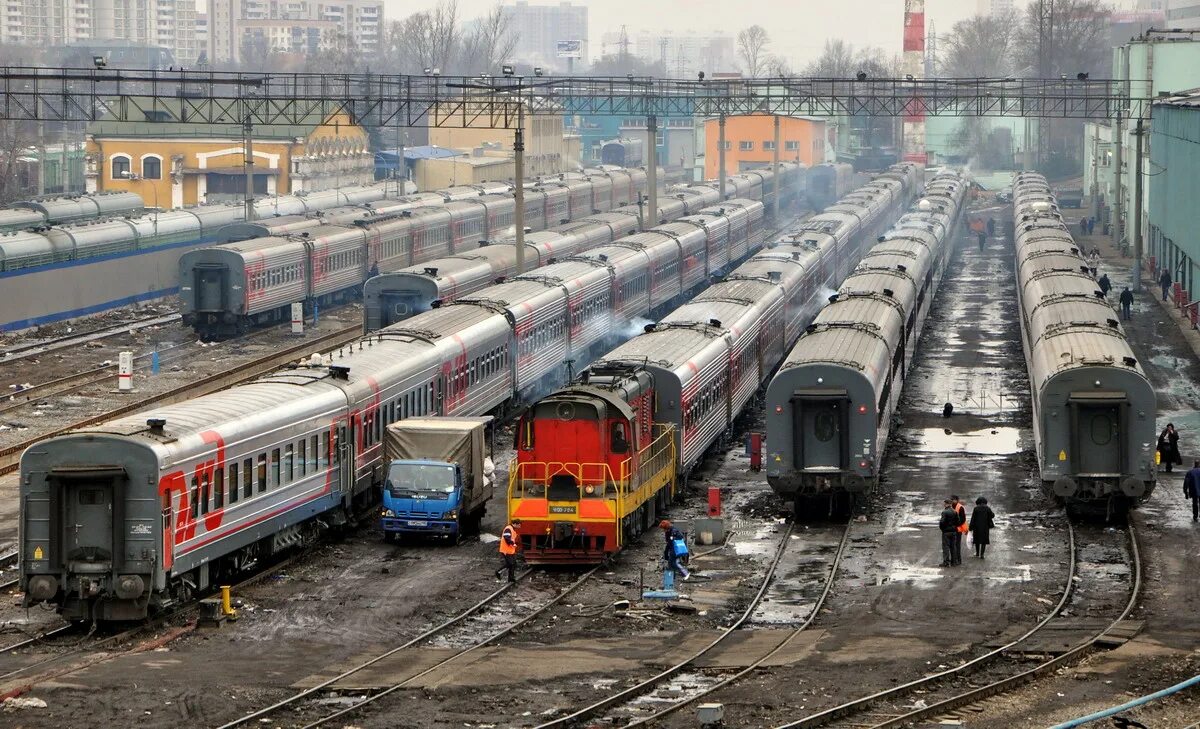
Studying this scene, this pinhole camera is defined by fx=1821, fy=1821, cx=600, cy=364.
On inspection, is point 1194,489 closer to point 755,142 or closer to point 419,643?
point 419,643

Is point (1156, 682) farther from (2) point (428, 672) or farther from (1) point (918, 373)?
(1) point (918, 373)

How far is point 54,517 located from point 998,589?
13.6 metres

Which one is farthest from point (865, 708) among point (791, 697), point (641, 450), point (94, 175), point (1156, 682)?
point (94, 175)

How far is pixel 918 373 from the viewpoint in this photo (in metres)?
52.6

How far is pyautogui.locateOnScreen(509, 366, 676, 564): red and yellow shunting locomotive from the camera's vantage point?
2834 centimetres

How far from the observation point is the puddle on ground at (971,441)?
40.3 metres

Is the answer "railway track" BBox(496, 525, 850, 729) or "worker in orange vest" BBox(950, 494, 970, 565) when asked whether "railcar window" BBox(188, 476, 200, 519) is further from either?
"worker in orange vest" BBox(950, 494, 970, 565)

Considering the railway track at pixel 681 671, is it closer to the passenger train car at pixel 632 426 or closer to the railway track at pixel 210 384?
the passenger train car at pixel 632 426

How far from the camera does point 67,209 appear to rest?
7912 cm

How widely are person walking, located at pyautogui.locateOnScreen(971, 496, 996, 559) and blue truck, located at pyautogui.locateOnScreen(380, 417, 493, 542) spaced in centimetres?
840

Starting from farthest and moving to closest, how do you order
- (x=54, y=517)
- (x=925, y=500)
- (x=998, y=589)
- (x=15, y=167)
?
(x=15, y=167) < (x=925, y=500) < (x=998, y=589) < (x=54, y=517)

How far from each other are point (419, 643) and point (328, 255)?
134ft

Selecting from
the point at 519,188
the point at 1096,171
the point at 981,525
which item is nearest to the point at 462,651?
the point at 981,525

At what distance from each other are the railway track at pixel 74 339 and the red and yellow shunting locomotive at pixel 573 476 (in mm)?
28953
